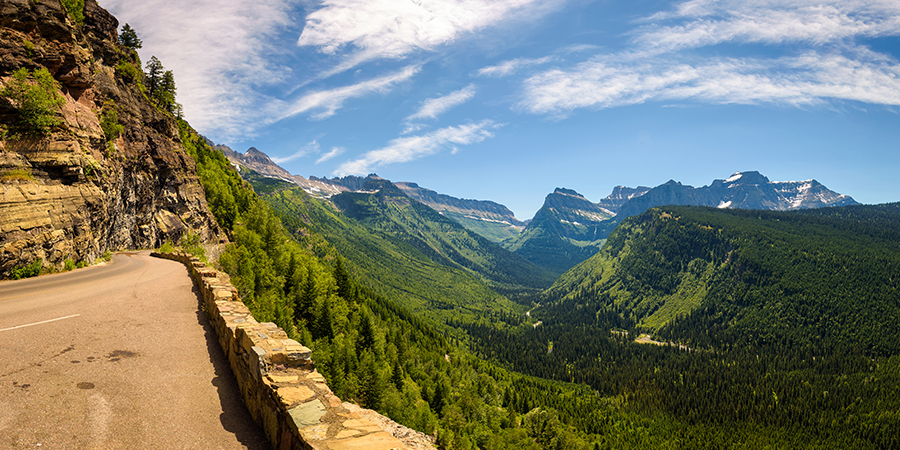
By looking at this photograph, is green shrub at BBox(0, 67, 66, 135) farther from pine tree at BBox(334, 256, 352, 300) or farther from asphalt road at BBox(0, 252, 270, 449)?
pine tree at BBox(334, 256, 352, 300)

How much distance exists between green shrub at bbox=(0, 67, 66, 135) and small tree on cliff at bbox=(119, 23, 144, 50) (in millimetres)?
64050

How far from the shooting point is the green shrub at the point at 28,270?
26250mm

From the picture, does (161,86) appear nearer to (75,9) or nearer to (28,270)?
(75,9)

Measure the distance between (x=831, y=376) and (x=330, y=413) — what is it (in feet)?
926

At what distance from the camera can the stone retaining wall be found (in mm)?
9109

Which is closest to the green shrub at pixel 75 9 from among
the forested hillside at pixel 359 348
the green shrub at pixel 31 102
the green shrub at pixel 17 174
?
the green shrub at pixel 31 102

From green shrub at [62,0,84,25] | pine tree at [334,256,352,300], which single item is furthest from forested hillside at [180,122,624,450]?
green shrub at [62,0,84,25]

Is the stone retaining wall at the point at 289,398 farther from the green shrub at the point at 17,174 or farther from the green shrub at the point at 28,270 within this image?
the green shrub at the point at 17,174

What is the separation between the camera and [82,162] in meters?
35.6

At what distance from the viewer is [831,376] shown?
632 feet

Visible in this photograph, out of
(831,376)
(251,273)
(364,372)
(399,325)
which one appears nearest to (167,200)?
(251,273)

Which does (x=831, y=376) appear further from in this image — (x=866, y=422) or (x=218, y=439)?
(x=218, y=439)

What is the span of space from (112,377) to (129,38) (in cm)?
10463

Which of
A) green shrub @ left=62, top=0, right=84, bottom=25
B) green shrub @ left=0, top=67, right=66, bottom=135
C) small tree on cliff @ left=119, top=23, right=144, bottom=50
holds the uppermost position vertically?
small tree on cliff @ left=119, top=23, right=144, bottom=50
